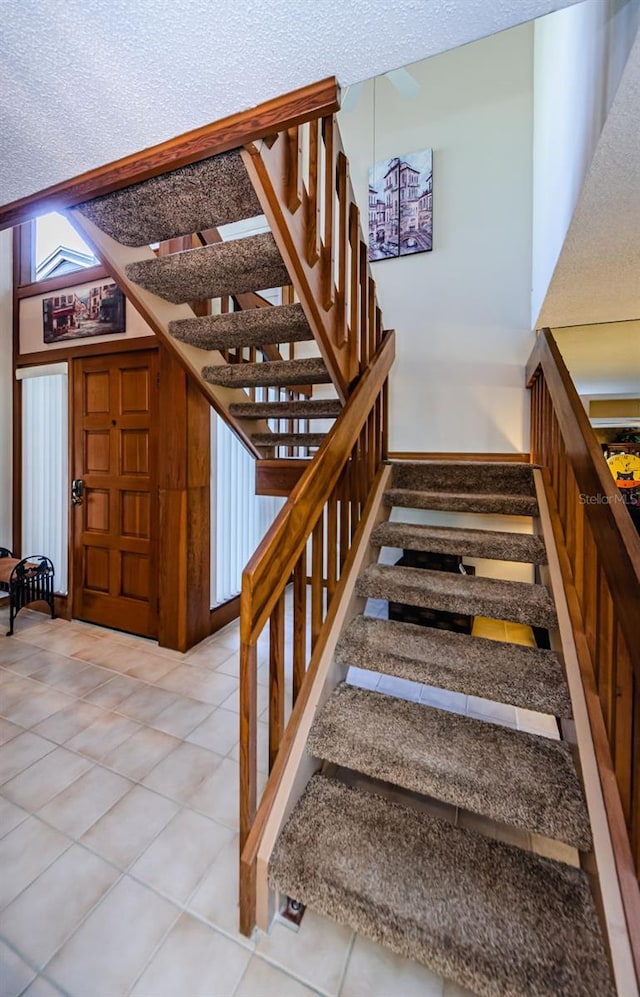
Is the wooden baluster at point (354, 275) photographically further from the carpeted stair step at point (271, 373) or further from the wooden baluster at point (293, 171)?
the wooden baluster at point (293, 171)

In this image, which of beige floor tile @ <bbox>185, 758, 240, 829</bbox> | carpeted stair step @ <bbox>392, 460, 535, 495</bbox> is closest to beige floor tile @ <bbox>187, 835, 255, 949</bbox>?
beige floor tile @ <bbox>185, 758, 240, 829</bbox>

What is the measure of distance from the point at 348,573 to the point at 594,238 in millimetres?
1616

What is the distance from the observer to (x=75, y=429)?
3.22 m

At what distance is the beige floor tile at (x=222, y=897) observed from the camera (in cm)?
121

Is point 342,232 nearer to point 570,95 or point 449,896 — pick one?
point 570,95

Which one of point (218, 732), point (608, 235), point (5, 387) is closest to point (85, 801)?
point (218, 732)

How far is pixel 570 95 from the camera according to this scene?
1.62 meters

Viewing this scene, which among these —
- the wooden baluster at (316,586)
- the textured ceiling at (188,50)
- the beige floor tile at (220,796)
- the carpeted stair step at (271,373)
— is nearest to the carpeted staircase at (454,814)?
the wooden baluster at (316,586)

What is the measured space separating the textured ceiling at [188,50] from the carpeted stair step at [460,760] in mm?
1804

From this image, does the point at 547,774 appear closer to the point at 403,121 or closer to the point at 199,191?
the point at 199,191

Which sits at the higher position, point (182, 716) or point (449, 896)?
point (449, 896)

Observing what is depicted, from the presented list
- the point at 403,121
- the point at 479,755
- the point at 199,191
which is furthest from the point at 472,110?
the point at 479,755

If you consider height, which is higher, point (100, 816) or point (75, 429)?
point (75, 429)

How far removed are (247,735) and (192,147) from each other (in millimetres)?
1639
